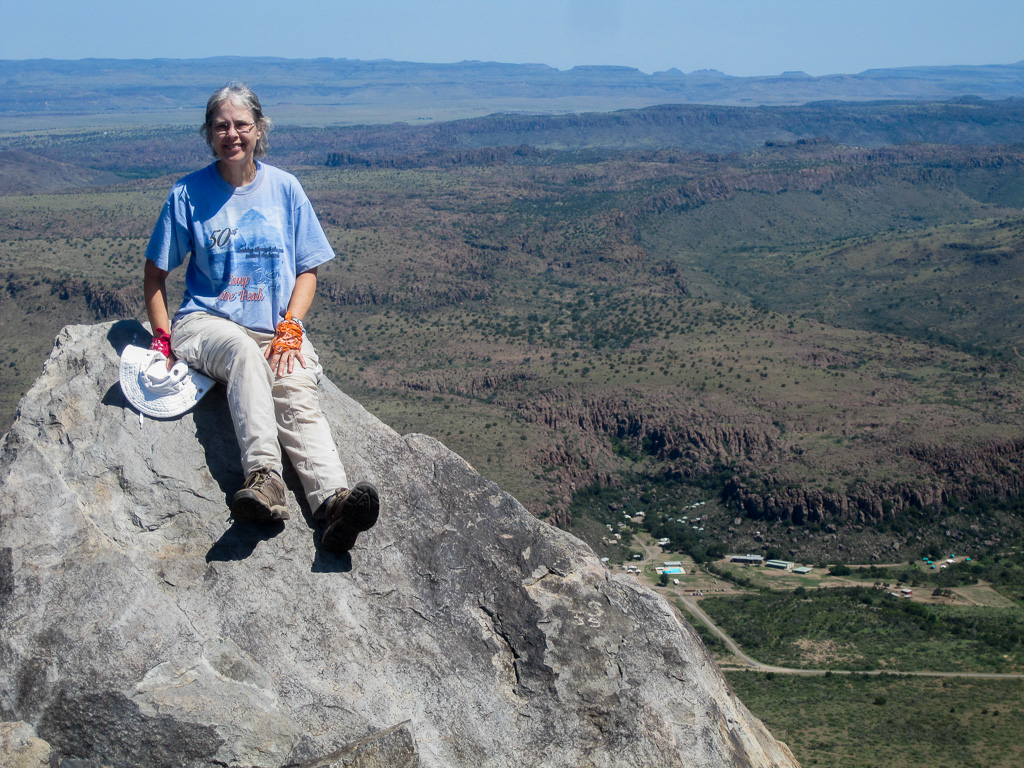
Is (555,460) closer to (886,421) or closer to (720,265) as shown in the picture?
(886,421)

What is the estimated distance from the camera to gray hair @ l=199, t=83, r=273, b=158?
8633mm

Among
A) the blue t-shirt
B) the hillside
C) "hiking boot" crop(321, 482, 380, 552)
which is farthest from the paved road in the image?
the blue t-shirt

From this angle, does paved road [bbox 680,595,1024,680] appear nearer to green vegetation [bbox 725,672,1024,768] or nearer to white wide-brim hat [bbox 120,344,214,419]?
green vegetation [bbox 725,672,1024,768]

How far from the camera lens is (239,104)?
8688 millimetres

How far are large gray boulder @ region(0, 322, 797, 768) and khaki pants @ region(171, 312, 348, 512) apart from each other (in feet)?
1.50

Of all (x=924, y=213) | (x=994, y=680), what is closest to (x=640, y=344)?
(x=994, y=680)

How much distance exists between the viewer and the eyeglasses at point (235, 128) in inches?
339

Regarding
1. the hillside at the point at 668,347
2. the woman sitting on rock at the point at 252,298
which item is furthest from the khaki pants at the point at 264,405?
the hillside at the point at 668,347

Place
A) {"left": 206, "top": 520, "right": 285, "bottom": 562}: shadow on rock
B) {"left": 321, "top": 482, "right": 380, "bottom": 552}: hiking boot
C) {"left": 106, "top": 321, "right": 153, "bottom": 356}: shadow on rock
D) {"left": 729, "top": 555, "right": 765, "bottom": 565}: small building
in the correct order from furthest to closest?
{"left": 729, "top": 555, "right": 765, "bottom": 565}: small building
{"left": 106, "top": 321, "right": 153, "bottom": 356}: shadow on rock
{"left": 206, "top": 520, "right": 285, "bottom": 562}: shadow on rock
{"left": 321, "top": 482, "right": 380, "bottom": 552}: hiking boot

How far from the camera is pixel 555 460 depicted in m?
58.3

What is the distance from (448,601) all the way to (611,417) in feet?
200

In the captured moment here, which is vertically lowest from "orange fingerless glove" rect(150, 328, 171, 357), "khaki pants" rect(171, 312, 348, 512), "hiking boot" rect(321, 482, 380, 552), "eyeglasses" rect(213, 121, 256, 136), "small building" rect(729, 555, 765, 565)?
"small building" rect(729, 555, 765, 565)

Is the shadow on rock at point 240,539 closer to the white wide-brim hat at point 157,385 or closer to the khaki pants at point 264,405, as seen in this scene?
the khaki pants at point 264,405

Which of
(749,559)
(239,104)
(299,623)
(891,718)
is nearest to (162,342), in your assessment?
(239,104)
